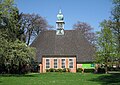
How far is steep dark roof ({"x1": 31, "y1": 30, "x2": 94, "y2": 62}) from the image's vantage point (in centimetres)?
6169

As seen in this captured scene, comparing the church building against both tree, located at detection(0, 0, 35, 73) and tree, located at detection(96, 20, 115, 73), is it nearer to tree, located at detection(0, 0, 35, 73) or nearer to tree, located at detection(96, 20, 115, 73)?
tree, located at detection(96, 20, 115, 73)

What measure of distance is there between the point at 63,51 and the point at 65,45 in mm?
1958

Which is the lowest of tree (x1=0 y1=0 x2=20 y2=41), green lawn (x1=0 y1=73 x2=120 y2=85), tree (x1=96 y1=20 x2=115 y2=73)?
green lawn (x1=0 y1=73 x2=120 y2=85)

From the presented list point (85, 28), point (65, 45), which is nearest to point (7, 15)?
point (65, 45)

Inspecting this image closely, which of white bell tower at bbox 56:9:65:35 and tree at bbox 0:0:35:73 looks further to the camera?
white bell tower at bbox 56:9:65:35

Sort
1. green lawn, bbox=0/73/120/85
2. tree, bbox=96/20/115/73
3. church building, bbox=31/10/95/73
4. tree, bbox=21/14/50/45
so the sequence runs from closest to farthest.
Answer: green lawn, bbox=0/73/120/85, tree, bbox=96/20/115/73, church building, bbox=31/10/95/73, tree, bbox=21/14/50/45

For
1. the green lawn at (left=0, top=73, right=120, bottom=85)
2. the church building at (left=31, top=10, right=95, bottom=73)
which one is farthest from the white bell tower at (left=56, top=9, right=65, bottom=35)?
the green lawn at (left=0, top=73, right=120, bottom=85)

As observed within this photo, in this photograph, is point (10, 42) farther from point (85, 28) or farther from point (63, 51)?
point (85, 28)

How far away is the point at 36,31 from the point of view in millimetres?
76812

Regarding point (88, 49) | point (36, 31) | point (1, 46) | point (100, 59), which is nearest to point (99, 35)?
point (100, 59)

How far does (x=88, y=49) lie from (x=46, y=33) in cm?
1034

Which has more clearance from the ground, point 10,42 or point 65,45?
point 65,45

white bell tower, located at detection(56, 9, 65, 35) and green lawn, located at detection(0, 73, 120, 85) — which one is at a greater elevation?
white bell tower, located at detection(56, 9, 65, 35)

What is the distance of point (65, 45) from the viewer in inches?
2495
